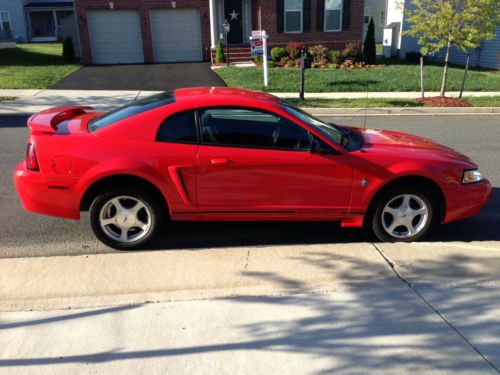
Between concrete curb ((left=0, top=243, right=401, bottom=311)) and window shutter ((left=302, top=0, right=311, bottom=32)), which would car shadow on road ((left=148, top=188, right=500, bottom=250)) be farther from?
window shutter ((left=302, top=0, right=311, bottom=32))

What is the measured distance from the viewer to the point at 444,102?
13.8 metres

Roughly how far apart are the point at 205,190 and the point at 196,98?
2.90 ft

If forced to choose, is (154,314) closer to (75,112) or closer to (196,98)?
(196,98)

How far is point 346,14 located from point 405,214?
20.7 m

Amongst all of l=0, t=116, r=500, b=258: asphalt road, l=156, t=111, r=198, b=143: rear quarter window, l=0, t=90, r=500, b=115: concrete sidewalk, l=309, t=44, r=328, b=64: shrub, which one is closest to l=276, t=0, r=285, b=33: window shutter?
l=309, t=44, r=328, b=64: shrub

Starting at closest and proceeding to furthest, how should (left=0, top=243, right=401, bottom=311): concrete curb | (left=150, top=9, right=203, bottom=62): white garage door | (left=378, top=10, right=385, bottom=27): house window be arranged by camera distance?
(left=0, top=243, right=401, bottom=311): concrete curb → (left=150, top=9, right=203, bottom=62): white garage door → (left=378, top=10, right=385, bottom=27): house window

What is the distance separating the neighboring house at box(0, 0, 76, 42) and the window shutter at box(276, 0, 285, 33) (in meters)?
21.0

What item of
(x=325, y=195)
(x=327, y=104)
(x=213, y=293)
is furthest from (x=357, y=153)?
(x=327, y=104)

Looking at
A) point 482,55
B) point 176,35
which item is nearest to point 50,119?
point 176,35

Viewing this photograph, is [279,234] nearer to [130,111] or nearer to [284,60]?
[130,111]

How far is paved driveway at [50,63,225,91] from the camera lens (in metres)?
16.5

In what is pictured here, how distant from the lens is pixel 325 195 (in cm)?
442

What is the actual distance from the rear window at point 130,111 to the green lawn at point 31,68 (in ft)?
41.3

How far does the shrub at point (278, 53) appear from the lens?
70.4 ft
